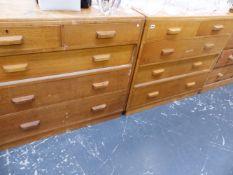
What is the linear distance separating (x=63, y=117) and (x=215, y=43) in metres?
1.34

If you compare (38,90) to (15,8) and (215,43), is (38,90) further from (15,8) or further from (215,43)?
(215,43)

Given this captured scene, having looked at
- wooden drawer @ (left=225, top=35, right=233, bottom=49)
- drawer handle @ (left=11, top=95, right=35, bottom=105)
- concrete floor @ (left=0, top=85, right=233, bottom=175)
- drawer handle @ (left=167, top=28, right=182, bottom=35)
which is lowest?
concrete floor @ (left=0, top=85, right=233, bottom=175)

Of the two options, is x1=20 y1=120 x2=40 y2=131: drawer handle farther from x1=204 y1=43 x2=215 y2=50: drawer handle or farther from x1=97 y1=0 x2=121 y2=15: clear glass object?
x1=204 y1=43 x2=215 y2=50: drawer handle

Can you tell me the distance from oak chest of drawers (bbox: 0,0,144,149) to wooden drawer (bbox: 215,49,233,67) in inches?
40.4

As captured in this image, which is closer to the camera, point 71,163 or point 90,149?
point 71,163

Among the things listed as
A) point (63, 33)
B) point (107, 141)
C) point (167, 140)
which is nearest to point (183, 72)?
point (167, 140)

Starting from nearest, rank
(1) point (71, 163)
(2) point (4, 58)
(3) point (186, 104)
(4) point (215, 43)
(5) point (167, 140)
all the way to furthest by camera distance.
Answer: (2) point (4, 58), (1) point (71, 163), (5) point (167, 140), (4) point (215, 43), (3) point (186, 104)

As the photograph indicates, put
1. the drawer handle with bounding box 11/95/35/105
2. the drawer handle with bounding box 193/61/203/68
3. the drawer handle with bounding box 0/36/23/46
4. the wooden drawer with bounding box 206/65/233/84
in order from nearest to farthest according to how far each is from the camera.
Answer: the drawer handle with bounding box 0/36/23/46
the drawer handle with bounding box 11/95/35/105
the drawer handle with bounding box 193/61/203/68
the wooden drawer with bounding box 206/65/233/84

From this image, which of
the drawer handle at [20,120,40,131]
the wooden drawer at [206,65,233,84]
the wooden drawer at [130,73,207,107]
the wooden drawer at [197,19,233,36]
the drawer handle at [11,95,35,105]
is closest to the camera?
the drawer handle at [11,95,35,105]

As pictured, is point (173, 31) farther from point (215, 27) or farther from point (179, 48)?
point (215, 27)

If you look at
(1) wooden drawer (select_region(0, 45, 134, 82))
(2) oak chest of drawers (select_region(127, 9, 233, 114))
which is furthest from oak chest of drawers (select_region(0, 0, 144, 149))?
(2) oak chest of drawers (select_region(127, 9, 233, 114))

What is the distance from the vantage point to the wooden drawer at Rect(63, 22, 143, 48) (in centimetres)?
101

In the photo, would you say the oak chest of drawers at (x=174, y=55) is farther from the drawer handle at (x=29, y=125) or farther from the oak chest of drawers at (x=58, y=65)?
the drawer handle at (x=29, y=125)

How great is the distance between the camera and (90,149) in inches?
54.2
